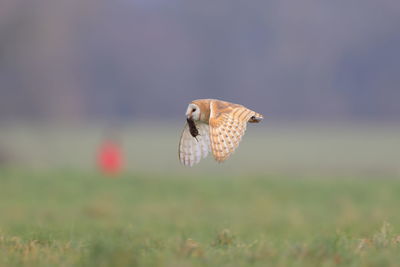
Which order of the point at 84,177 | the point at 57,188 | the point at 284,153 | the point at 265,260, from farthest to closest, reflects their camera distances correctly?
the point at 284,153, the point at 84,177, the point at 57,188, the point at 265,260

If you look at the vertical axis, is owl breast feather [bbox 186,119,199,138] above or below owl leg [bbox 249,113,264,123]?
below

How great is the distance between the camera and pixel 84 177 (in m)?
18.3

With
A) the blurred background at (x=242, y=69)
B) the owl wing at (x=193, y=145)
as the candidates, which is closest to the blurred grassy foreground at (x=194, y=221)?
the owl wing at (x=193, y=145)

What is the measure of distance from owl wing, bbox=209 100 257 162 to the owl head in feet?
0.42

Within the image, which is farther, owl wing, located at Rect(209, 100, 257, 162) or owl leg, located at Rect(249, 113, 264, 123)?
owl leg, located at Rect(249, 113, 264, 123)

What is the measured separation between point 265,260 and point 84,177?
13123mm

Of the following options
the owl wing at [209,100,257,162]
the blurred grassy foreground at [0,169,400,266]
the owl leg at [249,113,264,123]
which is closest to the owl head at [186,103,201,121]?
the owl wing at [209,100,257,162]

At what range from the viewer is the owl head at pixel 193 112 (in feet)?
22.2

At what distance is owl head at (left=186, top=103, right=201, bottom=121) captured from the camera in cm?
676

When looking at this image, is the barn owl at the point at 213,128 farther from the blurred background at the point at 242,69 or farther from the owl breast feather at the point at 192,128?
the blurred background at the point at 242,69

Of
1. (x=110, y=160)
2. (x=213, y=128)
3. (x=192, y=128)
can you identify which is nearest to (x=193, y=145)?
(x=192, y=128)

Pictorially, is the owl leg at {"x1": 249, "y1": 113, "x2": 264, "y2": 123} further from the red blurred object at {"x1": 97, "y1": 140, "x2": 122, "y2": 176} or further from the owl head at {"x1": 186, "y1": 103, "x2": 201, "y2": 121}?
the red blurred object at {"x1": 97, "y1": 140, "x2": 122, "y2": 176}

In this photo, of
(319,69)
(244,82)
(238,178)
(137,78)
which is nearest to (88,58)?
(137,78)

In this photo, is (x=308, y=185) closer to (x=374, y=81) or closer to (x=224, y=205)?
(x=224, y=205)
